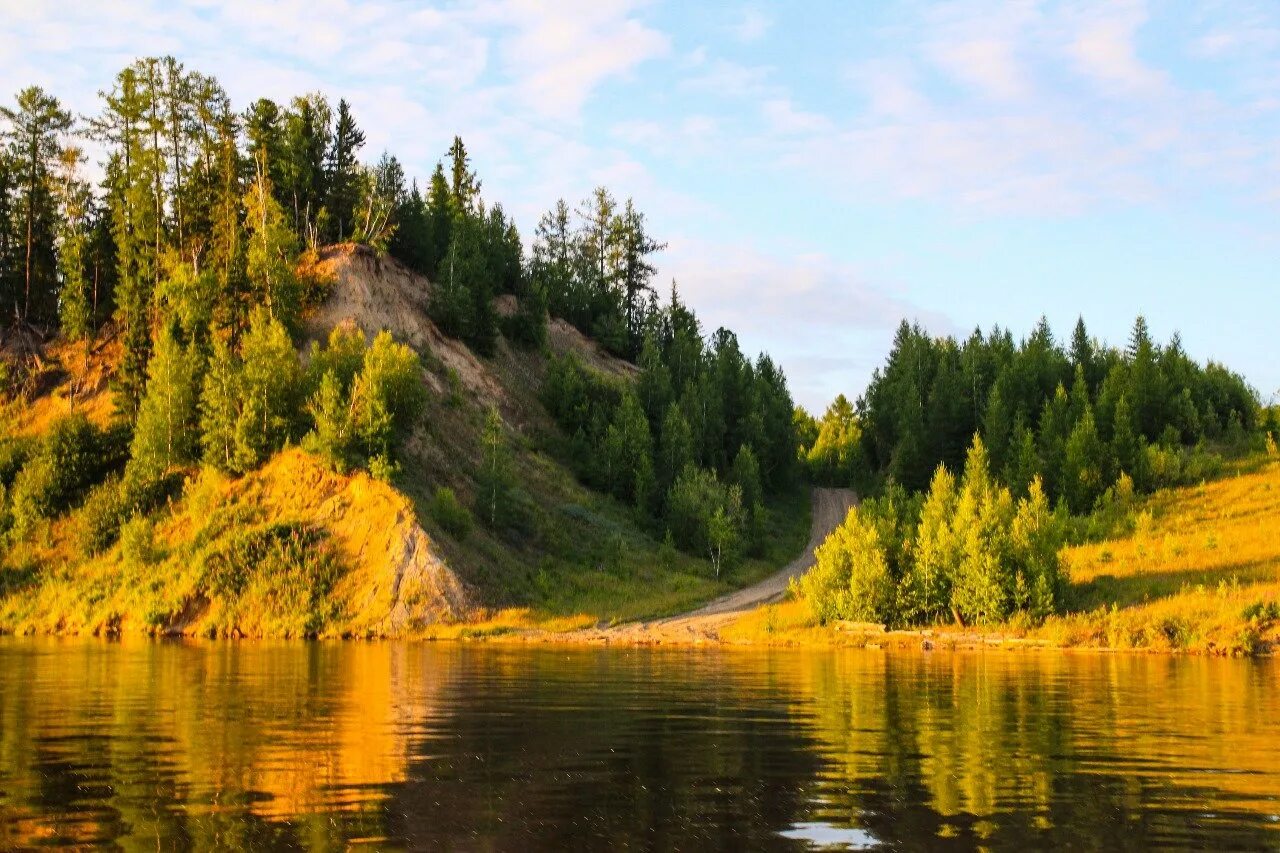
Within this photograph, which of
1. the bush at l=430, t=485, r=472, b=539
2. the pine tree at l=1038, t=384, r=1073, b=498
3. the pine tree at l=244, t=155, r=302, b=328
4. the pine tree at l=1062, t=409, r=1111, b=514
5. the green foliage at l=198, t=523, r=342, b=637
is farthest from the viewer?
the pine tree at l=1038, t=384, r=1073, b=498

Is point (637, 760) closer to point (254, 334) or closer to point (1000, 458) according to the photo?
point (254, 334)

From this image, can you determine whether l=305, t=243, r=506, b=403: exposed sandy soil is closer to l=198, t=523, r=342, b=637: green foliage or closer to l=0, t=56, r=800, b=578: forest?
l=0, t=56, r=800, b=578: forest

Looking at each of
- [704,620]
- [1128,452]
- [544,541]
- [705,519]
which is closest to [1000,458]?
[1128,452]

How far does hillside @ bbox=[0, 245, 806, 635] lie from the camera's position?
64625 millimetres

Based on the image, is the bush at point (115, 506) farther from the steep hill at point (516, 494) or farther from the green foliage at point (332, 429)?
the steep hill at point (516, 494)

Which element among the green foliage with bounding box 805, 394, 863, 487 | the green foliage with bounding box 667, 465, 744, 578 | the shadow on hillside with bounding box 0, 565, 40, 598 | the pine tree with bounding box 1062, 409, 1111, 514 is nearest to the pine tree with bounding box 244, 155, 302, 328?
the shadow on hillside with bounding box 0, 565, 40, 598

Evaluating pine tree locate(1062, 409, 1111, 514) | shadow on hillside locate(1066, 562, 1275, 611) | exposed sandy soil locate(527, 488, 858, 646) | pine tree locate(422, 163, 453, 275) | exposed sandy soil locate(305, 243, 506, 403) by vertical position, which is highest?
pine tree locate(422, 163, 453, 275)

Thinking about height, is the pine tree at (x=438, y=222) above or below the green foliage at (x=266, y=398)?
above

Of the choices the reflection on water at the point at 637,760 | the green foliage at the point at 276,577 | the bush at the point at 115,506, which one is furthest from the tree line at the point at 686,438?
the reflection on water at the point at 637,760

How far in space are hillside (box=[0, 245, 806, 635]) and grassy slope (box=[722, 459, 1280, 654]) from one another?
1571 cm

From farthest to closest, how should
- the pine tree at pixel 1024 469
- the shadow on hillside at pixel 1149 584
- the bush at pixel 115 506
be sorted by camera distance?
the pine tree at pixel 1024 469 → the bush at pixel 115 506 → the shadow on hillside at pixel 1149 584

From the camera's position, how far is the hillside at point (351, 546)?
64.6 metres

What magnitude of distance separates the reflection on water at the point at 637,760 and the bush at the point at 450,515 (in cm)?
3264

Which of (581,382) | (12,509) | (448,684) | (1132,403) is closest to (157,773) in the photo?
(448,684)
